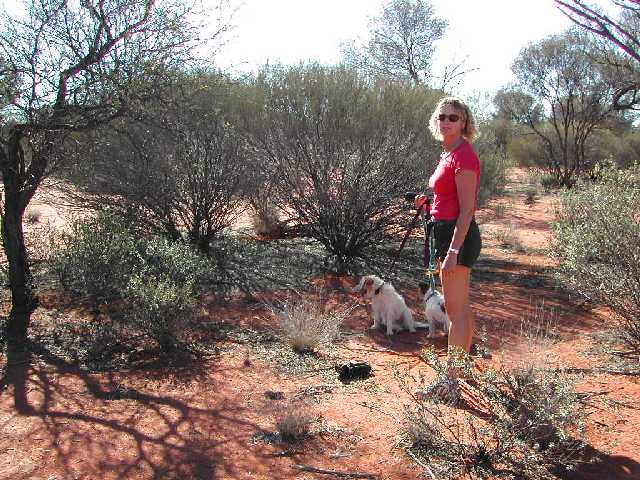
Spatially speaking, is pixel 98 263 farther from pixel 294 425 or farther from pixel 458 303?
pixel 458 303

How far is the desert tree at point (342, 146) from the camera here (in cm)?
859

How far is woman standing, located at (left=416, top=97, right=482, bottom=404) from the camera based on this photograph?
3.74 metres

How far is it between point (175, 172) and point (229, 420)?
4999 millimetres

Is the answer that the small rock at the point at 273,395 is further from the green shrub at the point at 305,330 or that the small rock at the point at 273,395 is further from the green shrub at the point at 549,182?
→ the green shrub at the point at 549,182

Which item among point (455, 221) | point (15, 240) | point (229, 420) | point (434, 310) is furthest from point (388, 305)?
point (15, 240)

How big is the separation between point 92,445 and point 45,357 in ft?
5.87

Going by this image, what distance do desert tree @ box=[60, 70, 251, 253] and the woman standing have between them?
4201 mm

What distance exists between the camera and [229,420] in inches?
161

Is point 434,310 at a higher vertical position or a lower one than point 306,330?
higher

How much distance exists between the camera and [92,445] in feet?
12.1

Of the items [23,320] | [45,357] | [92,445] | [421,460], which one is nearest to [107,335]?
[45,357]

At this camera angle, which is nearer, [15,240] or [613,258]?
[613,258]

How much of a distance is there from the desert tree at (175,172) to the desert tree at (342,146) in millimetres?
538

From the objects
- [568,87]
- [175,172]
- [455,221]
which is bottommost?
[455,221]
